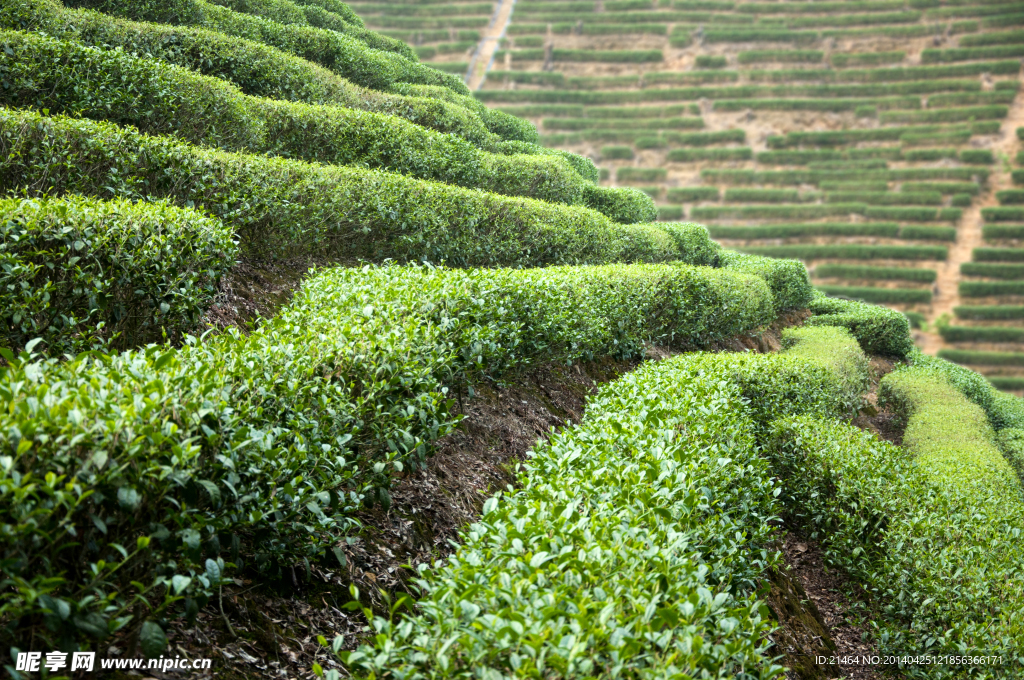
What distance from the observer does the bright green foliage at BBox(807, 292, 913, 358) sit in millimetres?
19672

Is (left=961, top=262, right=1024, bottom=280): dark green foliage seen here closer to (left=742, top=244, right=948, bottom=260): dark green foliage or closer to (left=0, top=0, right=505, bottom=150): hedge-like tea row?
(left=742, top=244, right=948, bottom=260): dark green foliage

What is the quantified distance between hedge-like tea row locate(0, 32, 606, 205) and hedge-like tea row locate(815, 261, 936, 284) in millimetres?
32671

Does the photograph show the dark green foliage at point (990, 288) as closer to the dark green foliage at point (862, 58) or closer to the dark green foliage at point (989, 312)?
the dark green foliage at point (989, 312)

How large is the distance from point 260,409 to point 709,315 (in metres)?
10.6

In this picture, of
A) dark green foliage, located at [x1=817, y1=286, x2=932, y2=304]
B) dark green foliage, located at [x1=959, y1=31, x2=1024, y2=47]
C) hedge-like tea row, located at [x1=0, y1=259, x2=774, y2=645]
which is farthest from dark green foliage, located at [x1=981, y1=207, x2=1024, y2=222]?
hedge-like tea row, located at [x1=0, y1=259, x2=774, y2=645]

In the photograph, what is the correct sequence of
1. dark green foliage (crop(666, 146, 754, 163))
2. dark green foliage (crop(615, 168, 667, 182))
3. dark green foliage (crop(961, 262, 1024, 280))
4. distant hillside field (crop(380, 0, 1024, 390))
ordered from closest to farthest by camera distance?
dark green foliage (crop(961, 262, 1024, 280)) < distant hillside field (crop(380, 0, 1024, 390)) < dark green foliage (crop(666, 146, 754, 163)) < dark green foliage (crop(615, 168, 667, 182))

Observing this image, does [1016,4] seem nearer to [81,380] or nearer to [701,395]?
[701,395]

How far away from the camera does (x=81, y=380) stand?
3482 millimetres

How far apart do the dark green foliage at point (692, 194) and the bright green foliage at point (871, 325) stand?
29.3 metres

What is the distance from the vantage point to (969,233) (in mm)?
42562

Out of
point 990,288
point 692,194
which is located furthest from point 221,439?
point 692,194

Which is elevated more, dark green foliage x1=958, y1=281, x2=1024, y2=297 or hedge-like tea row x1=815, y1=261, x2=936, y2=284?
dark green foliage x1=958, y1=281, x2=1024, y2=297

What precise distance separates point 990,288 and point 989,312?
1.74 meters

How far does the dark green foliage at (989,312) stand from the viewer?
37.6 metres
